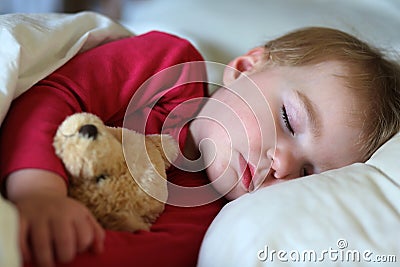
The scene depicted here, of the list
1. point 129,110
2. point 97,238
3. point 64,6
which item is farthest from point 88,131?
point 64,6

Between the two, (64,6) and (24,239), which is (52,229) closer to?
(24,239)

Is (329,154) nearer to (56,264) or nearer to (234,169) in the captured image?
(234,169)

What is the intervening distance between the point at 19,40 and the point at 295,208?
1.52ft

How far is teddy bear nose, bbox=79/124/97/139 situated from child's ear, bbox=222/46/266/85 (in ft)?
1.31

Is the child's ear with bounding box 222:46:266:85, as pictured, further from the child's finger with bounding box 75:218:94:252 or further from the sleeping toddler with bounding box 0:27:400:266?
the child's finger with bounding box 75:218:94:252

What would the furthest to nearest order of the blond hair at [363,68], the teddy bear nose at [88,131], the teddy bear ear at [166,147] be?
the blond hair at [363,68] → the teddy bear ear at [166,147] → the teddy bear nose at [88,131]

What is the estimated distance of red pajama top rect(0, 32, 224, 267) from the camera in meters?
0.60

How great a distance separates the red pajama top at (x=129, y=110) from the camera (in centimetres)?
60

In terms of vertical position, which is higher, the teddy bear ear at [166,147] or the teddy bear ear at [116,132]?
the teddy bear ear at [116,132]

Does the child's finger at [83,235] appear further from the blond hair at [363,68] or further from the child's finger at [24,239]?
the blond hair at [363,68]

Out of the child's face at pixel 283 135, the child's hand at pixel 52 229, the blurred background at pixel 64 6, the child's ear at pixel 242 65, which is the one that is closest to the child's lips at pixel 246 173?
the child's face at pixel 283 135

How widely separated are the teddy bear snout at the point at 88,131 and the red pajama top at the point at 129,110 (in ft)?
0.14

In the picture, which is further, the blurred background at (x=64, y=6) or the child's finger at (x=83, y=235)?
the blurred background at (x=64, y=6)

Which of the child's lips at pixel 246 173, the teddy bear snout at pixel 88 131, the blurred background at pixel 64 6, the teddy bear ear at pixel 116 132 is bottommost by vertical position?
the blurred background at pixel 64 6
